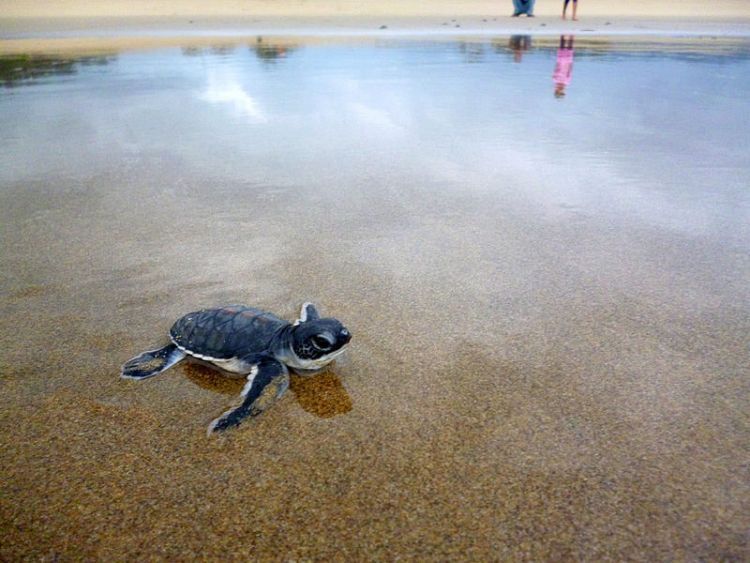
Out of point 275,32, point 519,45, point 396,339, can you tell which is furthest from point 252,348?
point 275,32

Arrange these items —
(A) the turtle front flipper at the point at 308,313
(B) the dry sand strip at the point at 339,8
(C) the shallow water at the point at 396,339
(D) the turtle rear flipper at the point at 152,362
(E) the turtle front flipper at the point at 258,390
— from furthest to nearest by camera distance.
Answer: (B) the dry sand strip at the point at 339,8, (A) the turtle front flipper at the point at 308,313, (D) the turtle rear flipper at the point at 152,362, (E) the turtle front flipper at the point at 258,390, (C) the shallow water at the point at 396,339

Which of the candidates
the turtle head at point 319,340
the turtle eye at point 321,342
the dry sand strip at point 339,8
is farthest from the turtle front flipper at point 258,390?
the dry sand strip at point 339,8

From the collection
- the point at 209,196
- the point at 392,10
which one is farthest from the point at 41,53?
the point at 392,10

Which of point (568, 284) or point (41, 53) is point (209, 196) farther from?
point (41, 53)

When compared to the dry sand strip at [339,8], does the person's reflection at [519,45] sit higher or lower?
lower

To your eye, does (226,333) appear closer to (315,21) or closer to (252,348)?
(252,348)

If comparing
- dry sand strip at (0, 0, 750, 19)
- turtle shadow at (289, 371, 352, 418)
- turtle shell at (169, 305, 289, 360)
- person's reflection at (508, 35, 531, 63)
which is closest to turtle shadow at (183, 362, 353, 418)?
turtle shadow at (289, 371, 352, 418)

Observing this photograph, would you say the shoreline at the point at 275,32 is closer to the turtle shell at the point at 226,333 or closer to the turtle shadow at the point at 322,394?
the turtle shell at the point at 226,333
